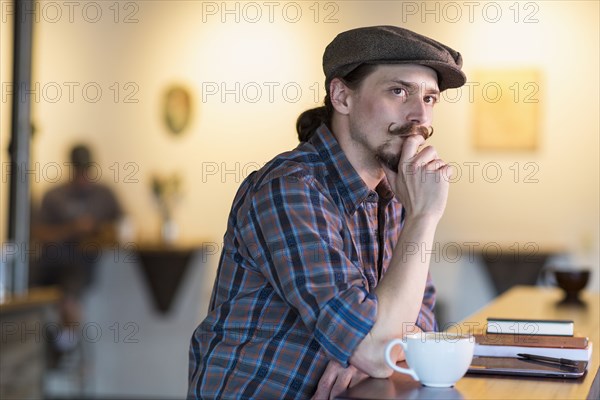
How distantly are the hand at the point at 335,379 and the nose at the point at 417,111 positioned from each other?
0.54 metres

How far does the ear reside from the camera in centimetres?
205

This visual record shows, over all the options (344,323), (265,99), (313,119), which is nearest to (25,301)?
(265,99)

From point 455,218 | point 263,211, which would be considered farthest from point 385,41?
point 455,218

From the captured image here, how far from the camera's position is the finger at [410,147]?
1.87 meters

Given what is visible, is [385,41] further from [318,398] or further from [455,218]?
[455,218]

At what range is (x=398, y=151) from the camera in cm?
194

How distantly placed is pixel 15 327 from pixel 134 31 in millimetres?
2437

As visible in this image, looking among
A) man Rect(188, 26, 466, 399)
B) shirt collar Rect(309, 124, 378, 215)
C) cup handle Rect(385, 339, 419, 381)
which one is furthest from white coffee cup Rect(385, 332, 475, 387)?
shirt collar Rect(309, 124, 378, 215)

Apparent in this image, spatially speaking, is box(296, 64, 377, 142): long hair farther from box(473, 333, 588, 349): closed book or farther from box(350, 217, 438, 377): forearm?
box(473, 333, 588, 349): closed book

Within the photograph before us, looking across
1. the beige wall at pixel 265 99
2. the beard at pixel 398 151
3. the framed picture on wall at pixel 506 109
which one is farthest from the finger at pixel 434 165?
the framed picture on wall at pixel 506 109

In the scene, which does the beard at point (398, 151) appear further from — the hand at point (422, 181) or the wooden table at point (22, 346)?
the wooden table at point (22, 346)

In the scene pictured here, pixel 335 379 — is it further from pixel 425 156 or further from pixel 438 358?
pixel 425 156

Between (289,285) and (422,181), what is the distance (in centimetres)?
34

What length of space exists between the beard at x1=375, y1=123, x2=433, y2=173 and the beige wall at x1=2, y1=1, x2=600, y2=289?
3.63m
